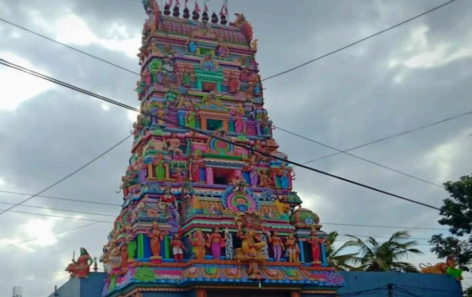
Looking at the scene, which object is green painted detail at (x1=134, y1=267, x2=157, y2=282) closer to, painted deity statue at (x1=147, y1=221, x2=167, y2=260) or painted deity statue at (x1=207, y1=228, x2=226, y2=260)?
painted deity statue at (x1=147, y1=221, x2=167, y2=260)

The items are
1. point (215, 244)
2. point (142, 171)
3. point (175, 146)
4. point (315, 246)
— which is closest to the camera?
point (215, 244)

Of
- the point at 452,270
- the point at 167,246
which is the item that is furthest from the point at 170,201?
the point at 452,270

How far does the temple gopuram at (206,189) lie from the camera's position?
2491 centimetres

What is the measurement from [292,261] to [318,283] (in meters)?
1.48

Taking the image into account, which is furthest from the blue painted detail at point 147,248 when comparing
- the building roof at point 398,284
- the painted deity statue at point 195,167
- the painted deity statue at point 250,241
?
the building roof at point 398,284

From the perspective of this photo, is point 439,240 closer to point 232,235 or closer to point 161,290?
point 232,235

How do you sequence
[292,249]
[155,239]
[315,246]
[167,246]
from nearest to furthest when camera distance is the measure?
[155,239] → [167,246] → [292,249] → [315,246]

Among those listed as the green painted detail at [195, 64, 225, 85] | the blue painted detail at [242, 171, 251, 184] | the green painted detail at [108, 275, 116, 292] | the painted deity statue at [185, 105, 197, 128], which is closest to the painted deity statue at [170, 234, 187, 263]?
the green painted detail at [108, 275, 116, 292]

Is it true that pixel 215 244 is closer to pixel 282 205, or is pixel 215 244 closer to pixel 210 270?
pixel 210 270

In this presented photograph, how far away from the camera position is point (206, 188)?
2753cm

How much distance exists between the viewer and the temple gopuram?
24.9m

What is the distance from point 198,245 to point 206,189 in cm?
331

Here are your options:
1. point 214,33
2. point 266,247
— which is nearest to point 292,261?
point 266,247

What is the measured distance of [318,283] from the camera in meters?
26.6
